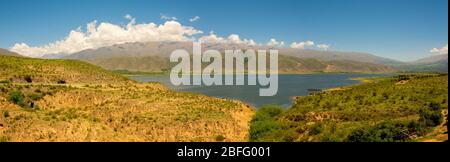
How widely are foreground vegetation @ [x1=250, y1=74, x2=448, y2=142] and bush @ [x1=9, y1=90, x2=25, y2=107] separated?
28611mm

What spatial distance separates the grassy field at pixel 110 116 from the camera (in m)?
36.1

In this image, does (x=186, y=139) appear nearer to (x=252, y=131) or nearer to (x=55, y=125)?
(x=252, y=131)

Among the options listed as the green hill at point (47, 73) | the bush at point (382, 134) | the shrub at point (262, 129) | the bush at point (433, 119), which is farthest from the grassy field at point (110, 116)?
the bush at point (433, 119)

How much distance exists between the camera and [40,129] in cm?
3525

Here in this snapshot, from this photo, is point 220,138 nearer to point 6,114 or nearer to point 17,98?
point 6,114

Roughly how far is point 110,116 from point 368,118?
28.8 meters

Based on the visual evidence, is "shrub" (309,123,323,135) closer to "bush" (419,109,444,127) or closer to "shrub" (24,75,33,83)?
"bush" (419,109,444,127)

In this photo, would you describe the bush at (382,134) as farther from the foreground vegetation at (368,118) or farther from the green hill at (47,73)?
the green hill at (47,73)

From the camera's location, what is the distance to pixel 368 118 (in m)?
38.6

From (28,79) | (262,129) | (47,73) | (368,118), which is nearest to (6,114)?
(262,129)
